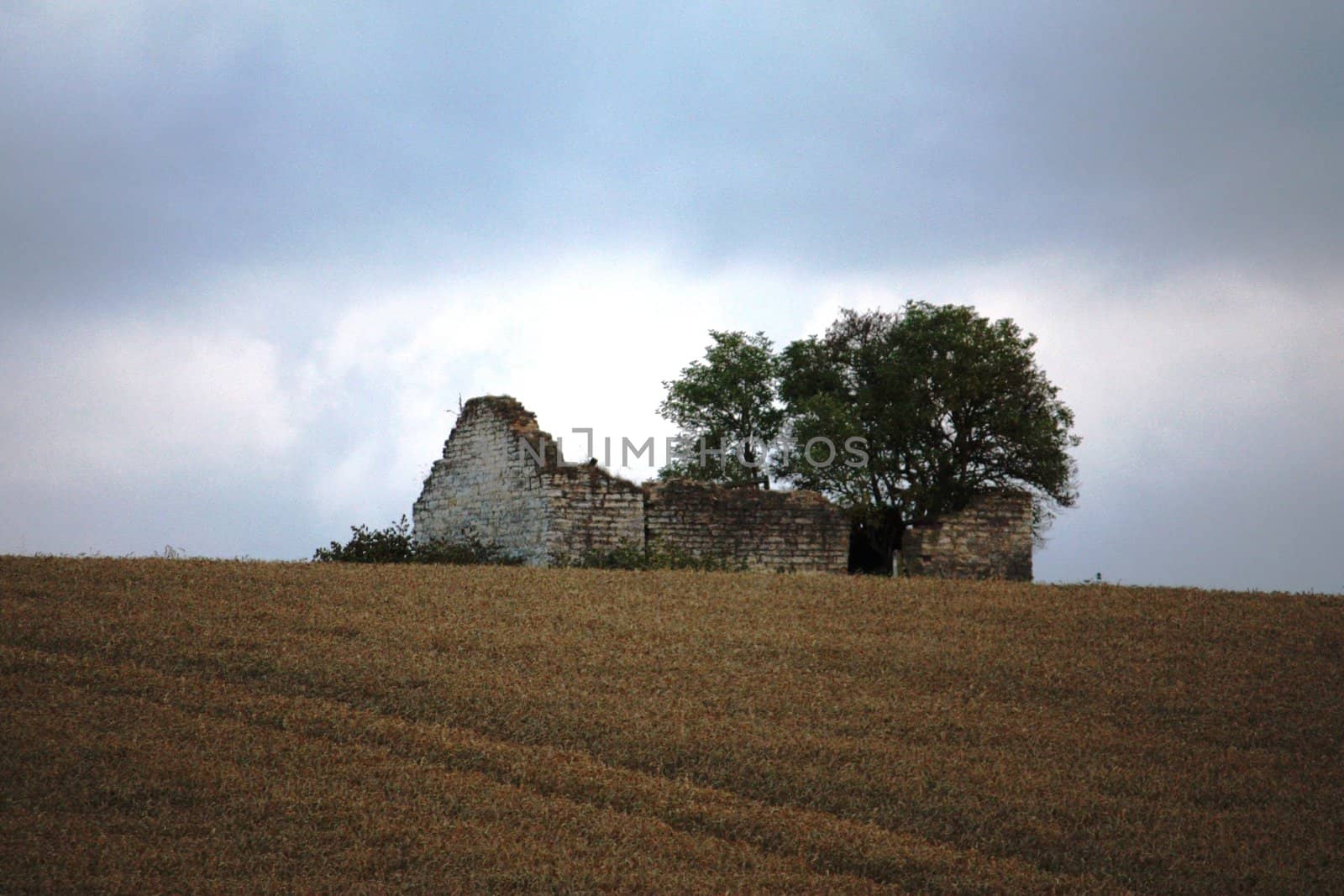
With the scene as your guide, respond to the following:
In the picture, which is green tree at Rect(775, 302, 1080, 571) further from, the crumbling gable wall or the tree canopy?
the crumbling gable wall

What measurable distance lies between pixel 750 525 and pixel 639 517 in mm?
1968

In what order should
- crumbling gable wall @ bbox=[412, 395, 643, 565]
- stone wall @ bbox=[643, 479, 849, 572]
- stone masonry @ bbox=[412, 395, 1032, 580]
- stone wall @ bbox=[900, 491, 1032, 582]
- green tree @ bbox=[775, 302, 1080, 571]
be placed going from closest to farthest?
crumbling gable wall @ bbox=[412, 395, 643, 565] → stone masonry @ bbox=[412, 395, 1032, 580] → stone wall @ bbox=[643, 479, 849, 572] → stone wall @ bbox=[900, 491, 1032, 582] → green tree @ bbox=[775, 302, 1080, 571]

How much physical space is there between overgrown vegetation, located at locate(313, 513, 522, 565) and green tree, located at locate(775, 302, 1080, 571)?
10912mm

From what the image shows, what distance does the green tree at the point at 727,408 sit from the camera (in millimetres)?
33344

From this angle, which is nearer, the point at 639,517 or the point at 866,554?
the point at 639,517

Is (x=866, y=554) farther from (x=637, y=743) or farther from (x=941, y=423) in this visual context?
(x=637, y=743)

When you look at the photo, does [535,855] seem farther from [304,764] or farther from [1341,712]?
[1341,712]

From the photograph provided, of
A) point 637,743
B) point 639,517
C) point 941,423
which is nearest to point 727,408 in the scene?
point 941,423

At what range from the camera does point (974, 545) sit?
22.6m

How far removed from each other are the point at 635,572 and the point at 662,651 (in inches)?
193

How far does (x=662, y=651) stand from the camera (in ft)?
42.1

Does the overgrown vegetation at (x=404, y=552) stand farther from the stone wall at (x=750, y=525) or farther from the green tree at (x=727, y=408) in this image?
the green tree at (x=727, y=408)

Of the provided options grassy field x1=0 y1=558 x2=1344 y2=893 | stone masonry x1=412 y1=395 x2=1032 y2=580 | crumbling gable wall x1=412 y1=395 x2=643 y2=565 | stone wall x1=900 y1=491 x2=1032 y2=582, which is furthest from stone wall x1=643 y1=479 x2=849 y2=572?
grassy field x1=0 y1=558 x2=1344 y2=893

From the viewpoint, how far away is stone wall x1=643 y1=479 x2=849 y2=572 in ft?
67.7
